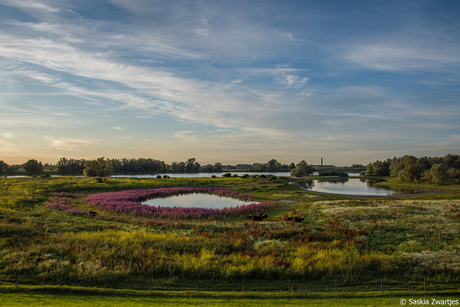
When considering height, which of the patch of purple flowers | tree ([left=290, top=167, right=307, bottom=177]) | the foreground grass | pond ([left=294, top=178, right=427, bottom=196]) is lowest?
pond ([left=294, top=178, right=427, bottom=196])

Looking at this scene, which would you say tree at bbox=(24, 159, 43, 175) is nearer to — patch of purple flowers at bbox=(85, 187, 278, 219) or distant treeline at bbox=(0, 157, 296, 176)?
distant treeline at bbox=(0, 157, 296, 176)

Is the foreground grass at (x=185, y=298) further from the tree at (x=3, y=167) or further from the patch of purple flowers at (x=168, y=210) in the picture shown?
the tree at (x=3, y=167)

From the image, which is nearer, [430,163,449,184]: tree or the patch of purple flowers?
the patch of purple flowers

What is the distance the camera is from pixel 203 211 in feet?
109

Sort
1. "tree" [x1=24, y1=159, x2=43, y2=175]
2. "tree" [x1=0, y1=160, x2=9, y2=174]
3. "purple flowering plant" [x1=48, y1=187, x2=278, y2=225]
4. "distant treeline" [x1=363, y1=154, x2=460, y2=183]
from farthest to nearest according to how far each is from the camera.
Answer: "tree" [x1=24, y1=159, x2=43, y2=175], "tree" [x1=0, y1=160, x2=9, y2=174], "distant treeline" [x1=363, y1=154, x2=460, y2=183], "purple flowering plant" [x1=48, y1=187, x2=278, y2=225]

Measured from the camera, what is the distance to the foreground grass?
1076 centimetres

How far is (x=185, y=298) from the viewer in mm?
11422

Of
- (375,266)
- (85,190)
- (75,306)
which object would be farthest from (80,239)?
(85,190)

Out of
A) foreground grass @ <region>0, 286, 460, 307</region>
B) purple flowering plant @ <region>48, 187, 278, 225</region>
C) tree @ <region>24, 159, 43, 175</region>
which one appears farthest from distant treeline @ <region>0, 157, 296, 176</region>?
foreground grass @ <region>0, 286, 460, 307</region>

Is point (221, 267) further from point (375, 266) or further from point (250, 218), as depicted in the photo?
point (250, 218)

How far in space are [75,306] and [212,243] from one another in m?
9.97

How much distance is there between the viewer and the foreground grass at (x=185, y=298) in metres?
10.8

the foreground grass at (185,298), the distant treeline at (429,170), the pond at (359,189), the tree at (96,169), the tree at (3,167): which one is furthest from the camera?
the tree at (3,167)

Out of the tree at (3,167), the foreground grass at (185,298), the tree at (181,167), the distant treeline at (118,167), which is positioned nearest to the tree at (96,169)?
the distant treeline at (118,167)
